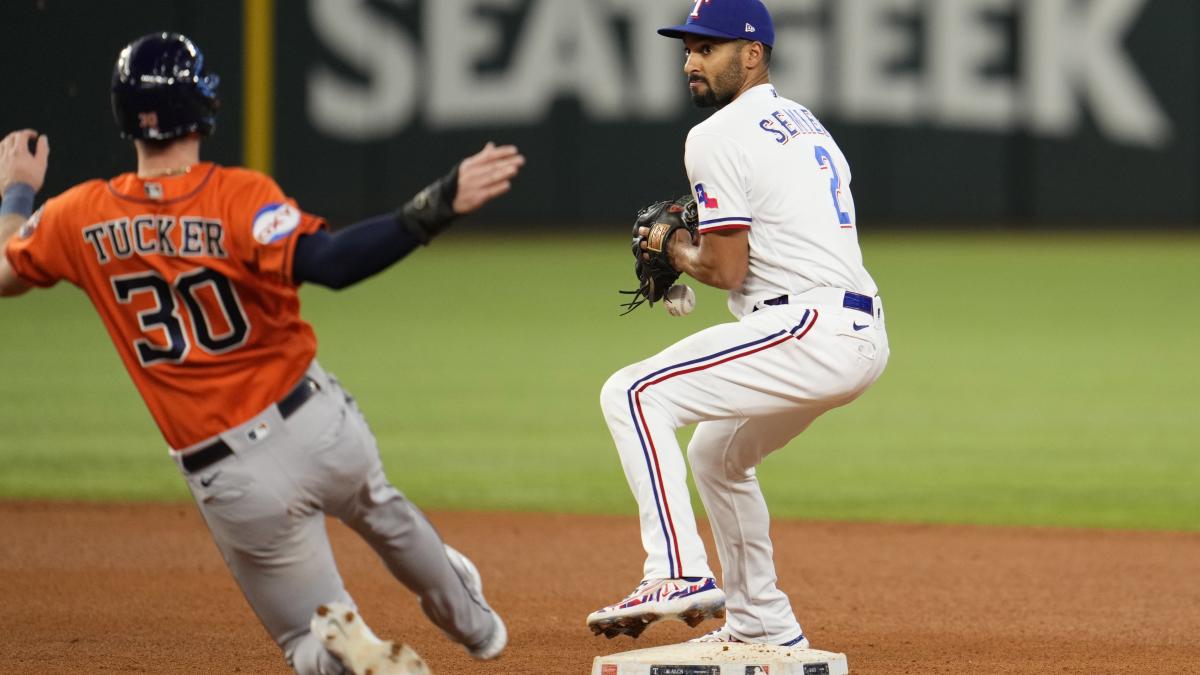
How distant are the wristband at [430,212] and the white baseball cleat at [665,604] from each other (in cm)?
119

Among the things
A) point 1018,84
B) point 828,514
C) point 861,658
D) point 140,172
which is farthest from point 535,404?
point 1018,84

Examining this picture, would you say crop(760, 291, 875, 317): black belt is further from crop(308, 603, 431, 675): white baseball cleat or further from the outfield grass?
the outfield grass

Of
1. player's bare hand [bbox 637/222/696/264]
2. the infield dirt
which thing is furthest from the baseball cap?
the infield dirt

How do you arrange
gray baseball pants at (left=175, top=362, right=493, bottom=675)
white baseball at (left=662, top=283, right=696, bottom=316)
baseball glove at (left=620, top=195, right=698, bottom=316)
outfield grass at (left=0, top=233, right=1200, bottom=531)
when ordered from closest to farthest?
1. gray baseball pants at (left=175, top=362, right=493, bottom=675)
2. baseball glove at (left=620, top=195, right=698, bottom=316)
3. white baseball at (left=662, top=283, right=696, bottom=316)
4. outfield grass at (left=0, top=233, right=1200, bottom=531)

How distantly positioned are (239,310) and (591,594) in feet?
8.97

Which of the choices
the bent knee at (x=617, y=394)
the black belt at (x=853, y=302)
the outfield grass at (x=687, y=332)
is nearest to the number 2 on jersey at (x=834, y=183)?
the black belt at (x=853, y=302)

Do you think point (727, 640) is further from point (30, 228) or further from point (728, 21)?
point (30, 228)

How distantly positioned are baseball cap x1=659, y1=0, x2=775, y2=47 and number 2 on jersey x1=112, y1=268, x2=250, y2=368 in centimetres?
164

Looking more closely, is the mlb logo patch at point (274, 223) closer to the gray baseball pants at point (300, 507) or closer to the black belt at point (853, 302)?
the gray baseball pants at point (300, 507)

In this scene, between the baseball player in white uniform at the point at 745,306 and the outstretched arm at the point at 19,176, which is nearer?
the outstretched arm at the point at 19,176

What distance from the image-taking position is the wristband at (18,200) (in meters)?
4.24

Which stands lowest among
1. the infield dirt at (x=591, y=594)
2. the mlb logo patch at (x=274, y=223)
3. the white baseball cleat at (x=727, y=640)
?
the infield dirt at (x=591, y=594)

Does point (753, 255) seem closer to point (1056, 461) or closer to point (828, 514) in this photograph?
point (828, 514)

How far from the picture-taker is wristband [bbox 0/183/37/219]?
4.24m
